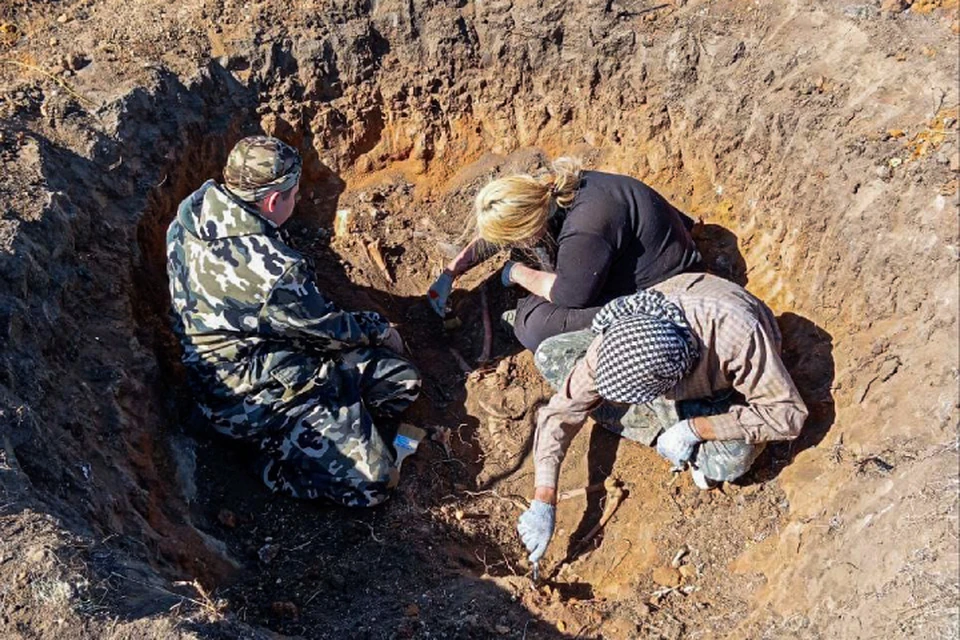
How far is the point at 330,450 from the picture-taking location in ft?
13.3

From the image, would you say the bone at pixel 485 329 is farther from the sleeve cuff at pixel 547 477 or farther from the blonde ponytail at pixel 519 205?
the sleeve cuff at pixel 547 477

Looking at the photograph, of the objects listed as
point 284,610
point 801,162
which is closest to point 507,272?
point 801,162

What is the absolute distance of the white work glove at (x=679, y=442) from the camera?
Result: 12.4 feet

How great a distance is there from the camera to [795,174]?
4.51m

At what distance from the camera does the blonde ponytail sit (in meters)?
3.83

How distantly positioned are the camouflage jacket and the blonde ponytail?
33.8 inches

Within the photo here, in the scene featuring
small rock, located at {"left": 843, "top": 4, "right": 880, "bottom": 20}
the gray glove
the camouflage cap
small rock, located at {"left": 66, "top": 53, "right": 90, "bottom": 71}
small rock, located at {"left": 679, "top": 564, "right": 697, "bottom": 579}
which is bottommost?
small rock, located at {"left": 679, "top": 564, "right": 697, "bottom": 579}

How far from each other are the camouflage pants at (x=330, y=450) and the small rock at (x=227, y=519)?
24cm

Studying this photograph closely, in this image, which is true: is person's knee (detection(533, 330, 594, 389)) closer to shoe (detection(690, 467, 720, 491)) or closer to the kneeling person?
the kneeling person

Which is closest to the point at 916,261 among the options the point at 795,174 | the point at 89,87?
the point at 795,174

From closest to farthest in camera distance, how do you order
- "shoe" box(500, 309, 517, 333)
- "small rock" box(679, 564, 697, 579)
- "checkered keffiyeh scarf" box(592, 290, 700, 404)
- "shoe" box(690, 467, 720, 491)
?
"checkered keffiyeh scarf" box(592, 290, 700, 404) < "small rock" box(679, 564, 697, 579) < "shoe" box(690, 467, 720, 491) < "shoe" box(500, 309, 517, 333)

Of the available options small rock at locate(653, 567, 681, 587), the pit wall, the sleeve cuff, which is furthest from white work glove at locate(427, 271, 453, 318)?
small rock at locate(653, 567, 681, 587)

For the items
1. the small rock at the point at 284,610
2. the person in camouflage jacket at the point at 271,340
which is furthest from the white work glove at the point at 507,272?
the small rock at the point at 284,610

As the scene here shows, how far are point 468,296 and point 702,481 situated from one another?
1.85m
